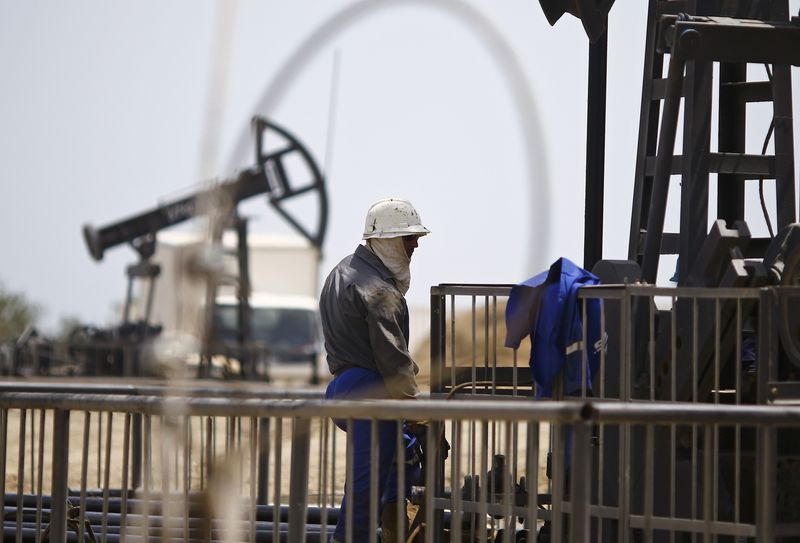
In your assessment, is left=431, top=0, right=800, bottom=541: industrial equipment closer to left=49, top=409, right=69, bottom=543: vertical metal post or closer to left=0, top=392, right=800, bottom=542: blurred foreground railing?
left=0, top=392, right=800, bottom=542: blurred foreground railing

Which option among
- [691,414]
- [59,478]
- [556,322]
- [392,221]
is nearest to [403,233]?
[392,221]

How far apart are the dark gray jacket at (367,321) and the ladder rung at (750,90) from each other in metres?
2.18

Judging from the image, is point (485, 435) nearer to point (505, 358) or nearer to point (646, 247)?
point (646, 247)

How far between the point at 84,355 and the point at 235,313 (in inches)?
203

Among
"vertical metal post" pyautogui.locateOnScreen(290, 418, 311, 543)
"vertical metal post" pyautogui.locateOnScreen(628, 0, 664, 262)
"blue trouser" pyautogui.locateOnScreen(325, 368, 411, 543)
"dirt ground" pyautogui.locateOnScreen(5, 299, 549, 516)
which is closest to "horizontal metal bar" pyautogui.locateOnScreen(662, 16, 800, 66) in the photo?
"vertical metal post" pyautogui.locateOnScreen(628, 0, 664, 262)

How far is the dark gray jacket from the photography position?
636cm

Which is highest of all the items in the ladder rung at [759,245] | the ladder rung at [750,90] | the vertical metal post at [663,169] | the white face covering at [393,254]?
the ladder rung at [750,90]

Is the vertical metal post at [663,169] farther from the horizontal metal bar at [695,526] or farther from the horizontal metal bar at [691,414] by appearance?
the horizontal metal bar at [691,414]

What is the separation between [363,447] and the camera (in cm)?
627

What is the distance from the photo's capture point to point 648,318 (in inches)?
246

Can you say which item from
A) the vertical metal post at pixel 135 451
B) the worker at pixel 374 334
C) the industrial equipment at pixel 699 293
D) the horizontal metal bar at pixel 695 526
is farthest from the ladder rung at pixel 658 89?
the vertical metal post at pixel 135 451

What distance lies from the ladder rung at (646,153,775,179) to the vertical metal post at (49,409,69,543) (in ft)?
10.6

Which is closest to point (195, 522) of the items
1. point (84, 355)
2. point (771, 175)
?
point (771, 175)

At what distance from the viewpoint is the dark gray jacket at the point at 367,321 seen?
6.36 meters
